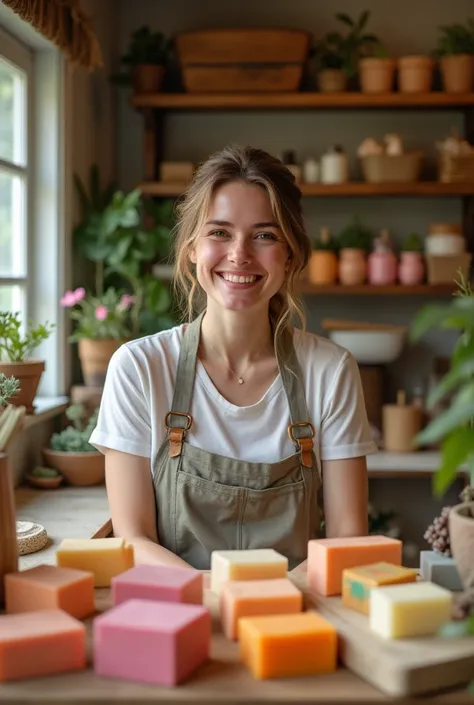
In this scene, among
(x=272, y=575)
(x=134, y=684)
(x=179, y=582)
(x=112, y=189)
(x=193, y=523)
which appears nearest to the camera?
(x=134, y=684)

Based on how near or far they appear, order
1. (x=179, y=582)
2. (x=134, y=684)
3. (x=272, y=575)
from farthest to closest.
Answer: (x=272, y=575) < (x=179, y=582) < (x=134, y=684)

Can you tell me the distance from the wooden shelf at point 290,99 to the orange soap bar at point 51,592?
2941 mm

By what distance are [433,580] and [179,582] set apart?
0.37 metres

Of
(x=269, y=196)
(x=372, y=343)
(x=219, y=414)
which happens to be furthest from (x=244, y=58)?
(x=219, y=414)

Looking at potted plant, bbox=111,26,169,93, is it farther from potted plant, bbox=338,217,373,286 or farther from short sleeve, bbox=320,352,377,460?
short sleeve, bbox=320,352,377,460

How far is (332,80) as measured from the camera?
3.91 meters

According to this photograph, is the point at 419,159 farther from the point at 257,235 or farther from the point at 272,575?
the point at 272,575

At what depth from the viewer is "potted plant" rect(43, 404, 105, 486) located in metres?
2.91

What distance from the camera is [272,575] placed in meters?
1.30

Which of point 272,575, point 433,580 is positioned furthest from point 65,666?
point 433,580

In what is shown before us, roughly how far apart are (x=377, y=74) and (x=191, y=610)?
3.22 metres

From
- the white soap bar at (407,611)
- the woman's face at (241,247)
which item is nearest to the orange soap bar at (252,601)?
the white soap bar at (407,611)

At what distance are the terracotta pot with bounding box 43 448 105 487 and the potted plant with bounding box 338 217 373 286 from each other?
1.52m

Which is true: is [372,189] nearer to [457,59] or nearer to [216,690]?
[457,59]
